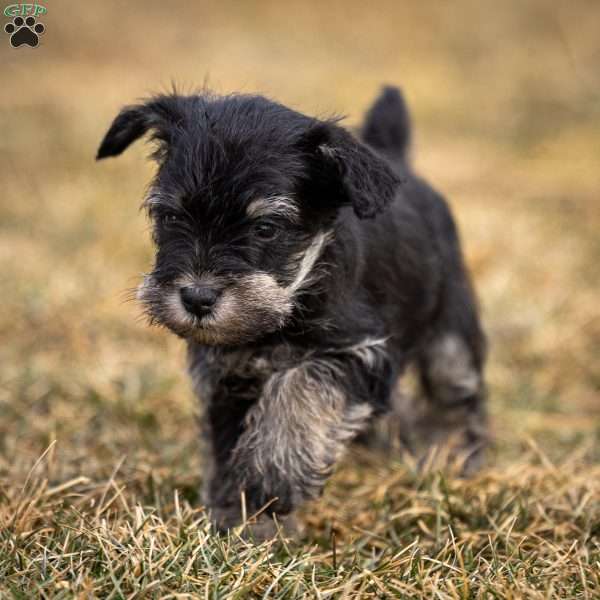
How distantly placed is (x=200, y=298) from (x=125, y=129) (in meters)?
1.25

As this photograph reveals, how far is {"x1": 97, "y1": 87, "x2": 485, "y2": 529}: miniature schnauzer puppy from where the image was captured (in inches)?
142

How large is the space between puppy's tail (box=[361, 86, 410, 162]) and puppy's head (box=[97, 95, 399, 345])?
1585 millimetres

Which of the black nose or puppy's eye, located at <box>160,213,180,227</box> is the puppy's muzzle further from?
puppy's eye, located at <box>160,213,180,227</box>

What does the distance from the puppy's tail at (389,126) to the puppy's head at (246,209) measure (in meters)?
1.59

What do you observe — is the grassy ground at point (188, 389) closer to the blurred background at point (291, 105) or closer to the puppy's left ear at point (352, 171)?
the blurred background at point (291, 105)

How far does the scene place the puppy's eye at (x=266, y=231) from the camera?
370 cm

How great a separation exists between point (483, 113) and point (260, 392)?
1601cm

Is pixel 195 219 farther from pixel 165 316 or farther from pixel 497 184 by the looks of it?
pixel 497 184

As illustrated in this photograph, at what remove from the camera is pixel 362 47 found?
2380 centimetres

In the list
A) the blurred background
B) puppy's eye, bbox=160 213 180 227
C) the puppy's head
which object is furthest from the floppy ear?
the blurred background

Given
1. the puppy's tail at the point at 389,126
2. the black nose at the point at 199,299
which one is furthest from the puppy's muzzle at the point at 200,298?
the puppy's tail at the point at 389,126

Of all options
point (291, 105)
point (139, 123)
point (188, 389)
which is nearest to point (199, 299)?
point (139, 123)

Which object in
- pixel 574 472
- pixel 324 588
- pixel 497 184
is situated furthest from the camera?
pixel 497 184

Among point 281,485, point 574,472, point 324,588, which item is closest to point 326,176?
point 281,485
